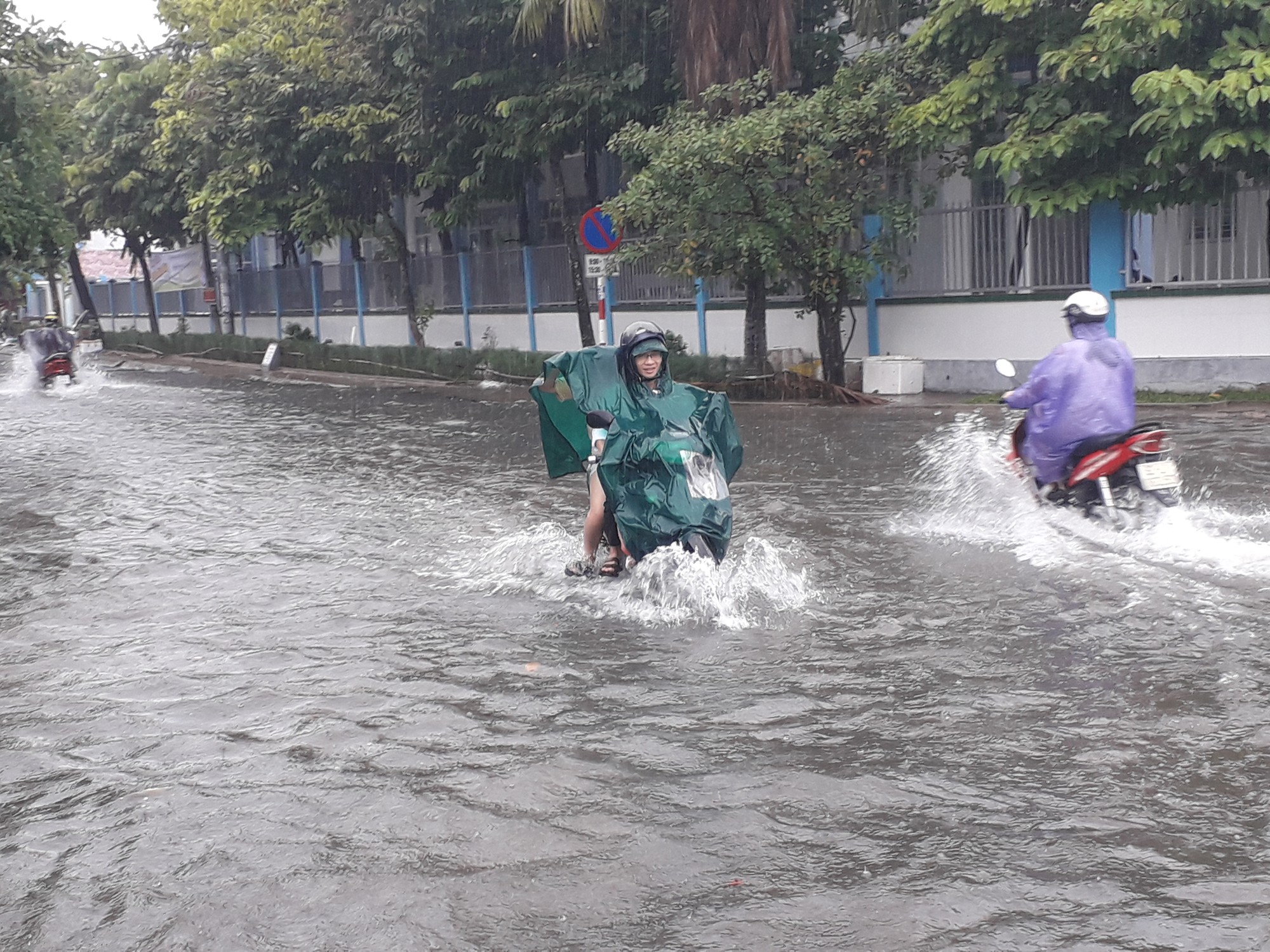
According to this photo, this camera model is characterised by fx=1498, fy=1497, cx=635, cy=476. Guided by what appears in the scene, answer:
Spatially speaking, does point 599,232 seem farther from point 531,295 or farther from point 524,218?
point 524,218

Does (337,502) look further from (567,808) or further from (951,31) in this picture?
(951,31)

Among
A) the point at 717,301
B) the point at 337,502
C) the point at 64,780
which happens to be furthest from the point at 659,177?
the point at 64,780

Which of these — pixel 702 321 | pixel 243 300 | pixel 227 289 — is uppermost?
pixel 227 289

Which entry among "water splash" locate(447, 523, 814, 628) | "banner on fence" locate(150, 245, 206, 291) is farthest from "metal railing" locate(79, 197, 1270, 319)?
"banner on fence" locate(150, 245, 206, 291)

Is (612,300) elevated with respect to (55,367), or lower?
elevated

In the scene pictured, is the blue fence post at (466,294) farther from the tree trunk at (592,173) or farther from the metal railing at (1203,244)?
the metal railing at (1203,244)

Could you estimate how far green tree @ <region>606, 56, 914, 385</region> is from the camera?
1784 centimetres

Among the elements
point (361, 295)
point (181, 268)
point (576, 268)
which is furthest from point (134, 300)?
point (576, 268)

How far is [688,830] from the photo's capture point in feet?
15.1

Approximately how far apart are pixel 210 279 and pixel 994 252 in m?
29.9

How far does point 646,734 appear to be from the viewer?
5.59m

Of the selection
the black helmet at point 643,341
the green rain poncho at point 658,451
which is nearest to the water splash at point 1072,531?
the green rain poncho at point 658,451

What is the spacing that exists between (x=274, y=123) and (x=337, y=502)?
57.9 feet

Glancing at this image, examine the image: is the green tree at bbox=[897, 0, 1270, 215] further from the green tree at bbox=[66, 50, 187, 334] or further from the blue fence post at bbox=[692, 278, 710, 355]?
the green tree at bbox=[66, 50, 187, 334]
